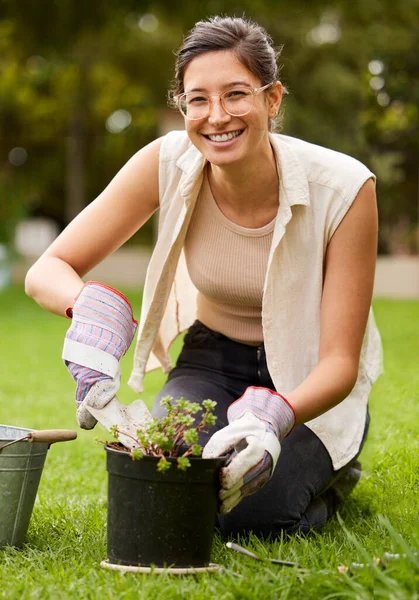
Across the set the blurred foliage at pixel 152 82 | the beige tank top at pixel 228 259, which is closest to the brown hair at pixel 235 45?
the beige tank top at pixel 228 259

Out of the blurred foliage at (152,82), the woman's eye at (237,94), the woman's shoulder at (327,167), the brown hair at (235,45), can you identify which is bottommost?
the woman's shoulder at (327,167)

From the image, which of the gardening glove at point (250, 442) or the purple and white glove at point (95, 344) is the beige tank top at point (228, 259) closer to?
the purple and white glove at point (95, 344)

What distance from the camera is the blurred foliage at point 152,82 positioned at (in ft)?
48.1

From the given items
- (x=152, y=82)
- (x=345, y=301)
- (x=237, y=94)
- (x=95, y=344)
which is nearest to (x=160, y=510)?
(x=95, y=344)

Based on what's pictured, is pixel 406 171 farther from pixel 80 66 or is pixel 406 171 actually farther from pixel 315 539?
pixel 315 539

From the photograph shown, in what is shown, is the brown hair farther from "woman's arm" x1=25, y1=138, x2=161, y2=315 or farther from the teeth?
"woman's arm" x1=25, y1=138, x2=161, y2=315

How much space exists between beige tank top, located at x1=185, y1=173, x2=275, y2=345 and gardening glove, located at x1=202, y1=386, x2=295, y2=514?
0.65m

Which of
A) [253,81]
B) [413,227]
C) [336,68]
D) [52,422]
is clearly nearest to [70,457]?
[52,422]

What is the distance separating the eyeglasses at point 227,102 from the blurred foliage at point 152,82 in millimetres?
6976

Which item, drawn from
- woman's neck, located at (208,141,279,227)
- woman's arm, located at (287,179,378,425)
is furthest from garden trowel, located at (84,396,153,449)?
woman's neck, located at (208,141,279,227)

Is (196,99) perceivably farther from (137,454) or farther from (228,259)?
(137,454)

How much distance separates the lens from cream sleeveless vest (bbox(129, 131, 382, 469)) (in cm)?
266

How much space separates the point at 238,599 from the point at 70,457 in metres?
2.21

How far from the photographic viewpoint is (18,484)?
7.86 feet
